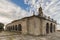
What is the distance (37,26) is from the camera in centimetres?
2194

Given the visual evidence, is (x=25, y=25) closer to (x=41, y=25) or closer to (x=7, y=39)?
(x=41, y=25)

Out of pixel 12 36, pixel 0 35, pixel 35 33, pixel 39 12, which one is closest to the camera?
pixel 0 35

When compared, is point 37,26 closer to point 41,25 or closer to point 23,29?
point 41,25

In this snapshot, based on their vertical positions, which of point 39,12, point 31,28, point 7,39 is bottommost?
point 7,39

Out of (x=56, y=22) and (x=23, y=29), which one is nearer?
(x=23, y=29)

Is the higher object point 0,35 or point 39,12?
point 39,12

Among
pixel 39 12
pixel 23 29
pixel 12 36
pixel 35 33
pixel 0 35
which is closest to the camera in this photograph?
pixel 0 35

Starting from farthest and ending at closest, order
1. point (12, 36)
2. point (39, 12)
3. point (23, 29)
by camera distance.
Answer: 1. point (39, 12)
2. point (23, 29)
3. point (12, 36)

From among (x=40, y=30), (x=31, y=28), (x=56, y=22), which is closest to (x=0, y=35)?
(x=31, y=28)

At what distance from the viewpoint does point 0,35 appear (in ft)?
56.4

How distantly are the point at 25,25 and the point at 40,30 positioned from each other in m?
2.75

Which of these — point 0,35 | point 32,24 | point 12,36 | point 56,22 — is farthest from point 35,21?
point 56,22

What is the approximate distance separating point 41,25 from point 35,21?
147cm

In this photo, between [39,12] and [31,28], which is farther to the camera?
[39,12]
